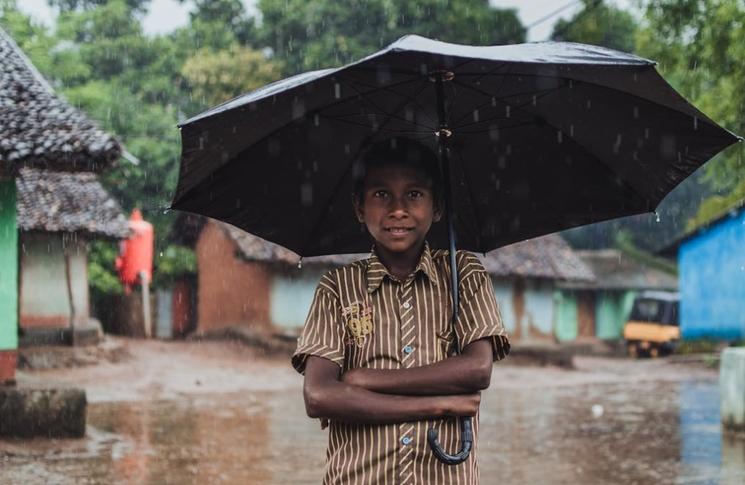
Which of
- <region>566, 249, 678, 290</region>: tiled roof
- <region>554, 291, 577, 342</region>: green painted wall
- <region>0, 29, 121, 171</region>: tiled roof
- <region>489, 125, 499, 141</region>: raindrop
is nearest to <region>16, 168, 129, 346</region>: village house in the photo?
<region>0, 29, 121, 171</region>: tiled roof

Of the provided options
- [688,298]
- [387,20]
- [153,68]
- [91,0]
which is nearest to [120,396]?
[688,298]

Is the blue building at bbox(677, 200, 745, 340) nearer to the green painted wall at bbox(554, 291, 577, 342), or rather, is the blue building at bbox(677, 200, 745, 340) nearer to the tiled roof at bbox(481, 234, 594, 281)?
the tiled roof at bbox(481, 234, 594, 281)

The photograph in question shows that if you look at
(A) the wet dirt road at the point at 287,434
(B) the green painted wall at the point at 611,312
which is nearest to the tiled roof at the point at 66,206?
(A) the wet dirt road at the point at 287,434

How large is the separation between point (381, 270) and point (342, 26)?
4007cm

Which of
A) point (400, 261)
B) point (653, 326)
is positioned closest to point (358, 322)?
point (400, 261)

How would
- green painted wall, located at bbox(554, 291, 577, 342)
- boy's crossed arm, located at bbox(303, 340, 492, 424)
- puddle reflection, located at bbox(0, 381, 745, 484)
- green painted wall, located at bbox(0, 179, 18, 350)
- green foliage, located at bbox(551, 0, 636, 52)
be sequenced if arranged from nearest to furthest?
boy's crossed arm, located at bbox(303, 340, 492, 424), puddle reflection, located at bbox(0, 381, 745, 484), green painted wall, located at bbox(0, 179, 18, 350), green foliage, located at bbox(551, 0, 636, 52), green painted wall, located at bbox(554, 291, 577, 342)

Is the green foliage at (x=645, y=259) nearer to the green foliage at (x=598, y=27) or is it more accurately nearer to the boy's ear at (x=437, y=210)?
the green foliage at (x=598, y=27)

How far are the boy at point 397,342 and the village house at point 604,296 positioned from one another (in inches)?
1552

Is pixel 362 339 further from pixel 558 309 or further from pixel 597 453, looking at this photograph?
pixel 558 309

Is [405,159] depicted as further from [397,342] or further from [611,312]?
[611,312]

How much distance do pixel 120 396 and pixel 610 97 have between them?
16271 mm

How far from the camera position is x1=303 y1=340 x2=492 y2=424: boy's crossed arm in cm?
274

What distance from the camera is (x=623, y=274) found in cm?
4525

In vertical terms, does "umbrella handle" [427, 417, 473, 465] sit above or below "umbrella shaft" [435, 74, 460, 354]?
below
